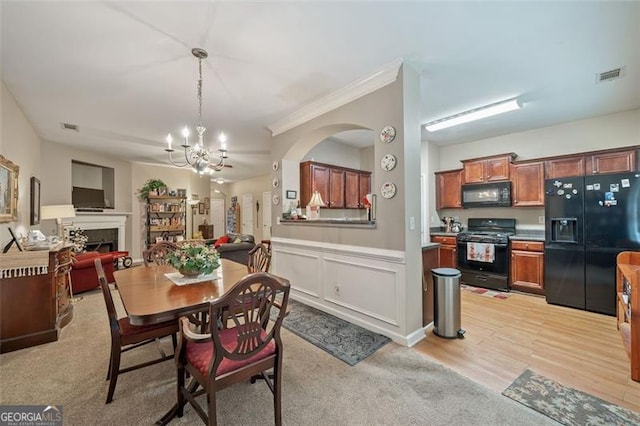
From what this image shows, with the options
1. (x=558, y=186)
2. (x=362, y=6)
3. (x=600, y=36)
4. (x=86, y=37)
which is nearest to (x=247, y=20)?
(x=362, y=6)

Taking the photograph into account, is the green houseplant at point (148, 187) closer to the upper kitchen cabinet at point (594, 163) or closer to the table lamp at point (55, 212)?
the table lamp at point (55, 212)

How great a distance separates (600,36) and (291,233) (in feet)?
12.5

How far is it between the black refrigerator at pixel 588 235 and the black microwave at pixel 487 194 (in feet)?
2.61

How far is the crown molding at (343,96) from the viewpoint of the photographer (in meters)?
2.68

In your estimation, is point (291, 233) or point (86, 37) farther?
point (291, 233)

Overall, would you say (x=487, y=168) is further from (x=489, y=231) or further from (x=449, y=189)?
(x=489, y=231)

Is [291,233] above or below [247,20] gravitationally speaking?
below

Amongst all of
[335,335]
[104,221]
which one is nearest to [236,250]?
[335,335]

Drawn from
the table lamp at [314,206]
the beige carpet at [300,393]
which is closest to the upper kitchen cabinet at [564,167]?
the table lamp at [314,206]

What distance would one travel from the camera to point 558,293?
12.2ft

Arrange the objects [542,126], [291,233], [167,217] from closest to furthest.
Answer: [291,233]
[542,126]
[167,217]

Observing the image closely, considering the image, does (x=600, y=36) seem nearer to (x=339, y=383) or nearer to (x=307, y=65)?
(x=307, y=65)

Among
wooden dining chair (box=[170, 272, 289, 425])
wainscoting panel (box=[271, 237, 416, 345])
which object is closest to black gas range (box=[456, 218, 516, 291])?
wainscoting panel (box=[271, 237, 416, 345])

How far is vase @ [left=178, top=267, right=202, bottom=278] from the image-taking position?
2221 millimetres
